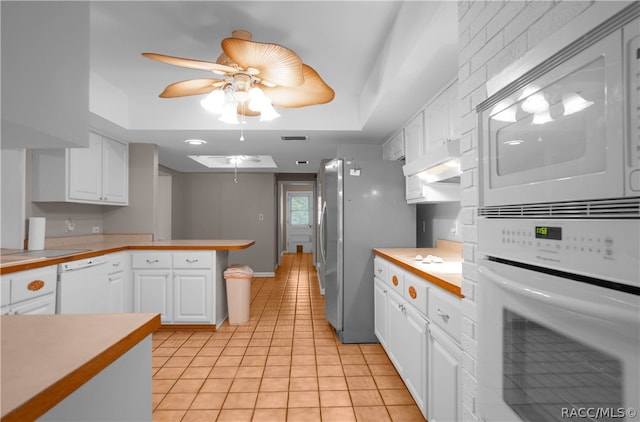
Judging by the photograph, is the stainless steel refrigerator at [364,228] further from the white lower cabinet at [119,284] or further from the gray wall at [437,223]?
the white lower cabinet at [119,284]

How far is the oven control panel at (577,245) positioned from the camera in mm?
607

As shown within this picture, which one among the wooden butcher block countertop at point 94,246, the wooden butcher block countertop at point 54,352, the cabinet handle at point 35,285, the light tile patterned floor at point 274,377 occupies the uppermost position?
the wooden butcher block countertop at point 54,352

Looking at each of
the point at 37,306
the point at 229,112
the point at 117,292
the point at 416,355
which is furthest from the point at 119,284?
the point at 416,355

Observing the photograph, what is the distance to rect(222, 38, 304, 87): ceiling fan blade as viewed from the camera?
5.15 feet

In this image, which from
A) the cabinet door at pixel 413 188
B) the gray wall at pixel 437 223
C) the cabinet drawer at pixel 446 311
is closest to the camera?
the cabinet drawer at pixel 446 311

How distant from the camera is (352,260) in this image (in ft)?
10.1

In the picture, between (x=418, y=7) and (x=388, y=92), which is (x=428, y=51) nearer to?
(x=418, y=7)

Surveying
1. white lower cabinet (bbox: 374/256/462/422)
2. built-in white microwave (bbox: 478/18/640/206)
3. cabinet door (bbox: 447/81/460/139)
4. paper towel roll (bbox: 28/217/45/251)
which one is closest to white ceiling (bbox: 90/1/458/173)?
cabinet door (bbox: 447/81/460/139)

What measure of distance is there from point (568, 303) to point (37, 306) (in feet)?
9.30

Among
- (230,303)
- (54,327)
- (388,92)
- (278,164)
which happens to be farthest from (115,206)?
(54,327)

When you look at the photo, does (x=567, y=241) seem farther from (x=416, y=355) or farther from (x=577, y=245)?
(x=416, y=355)

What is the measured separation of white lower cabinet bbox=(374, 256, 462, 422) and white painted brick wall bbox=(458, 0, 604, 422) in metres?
0.13

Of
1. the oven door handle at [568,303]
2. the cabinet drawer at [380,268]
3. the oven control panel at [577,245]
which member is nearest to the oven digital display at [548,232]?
the oven control panel at [577,245]

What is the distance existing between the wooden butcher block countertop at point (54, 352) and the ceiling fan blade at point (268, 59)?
1282mm
